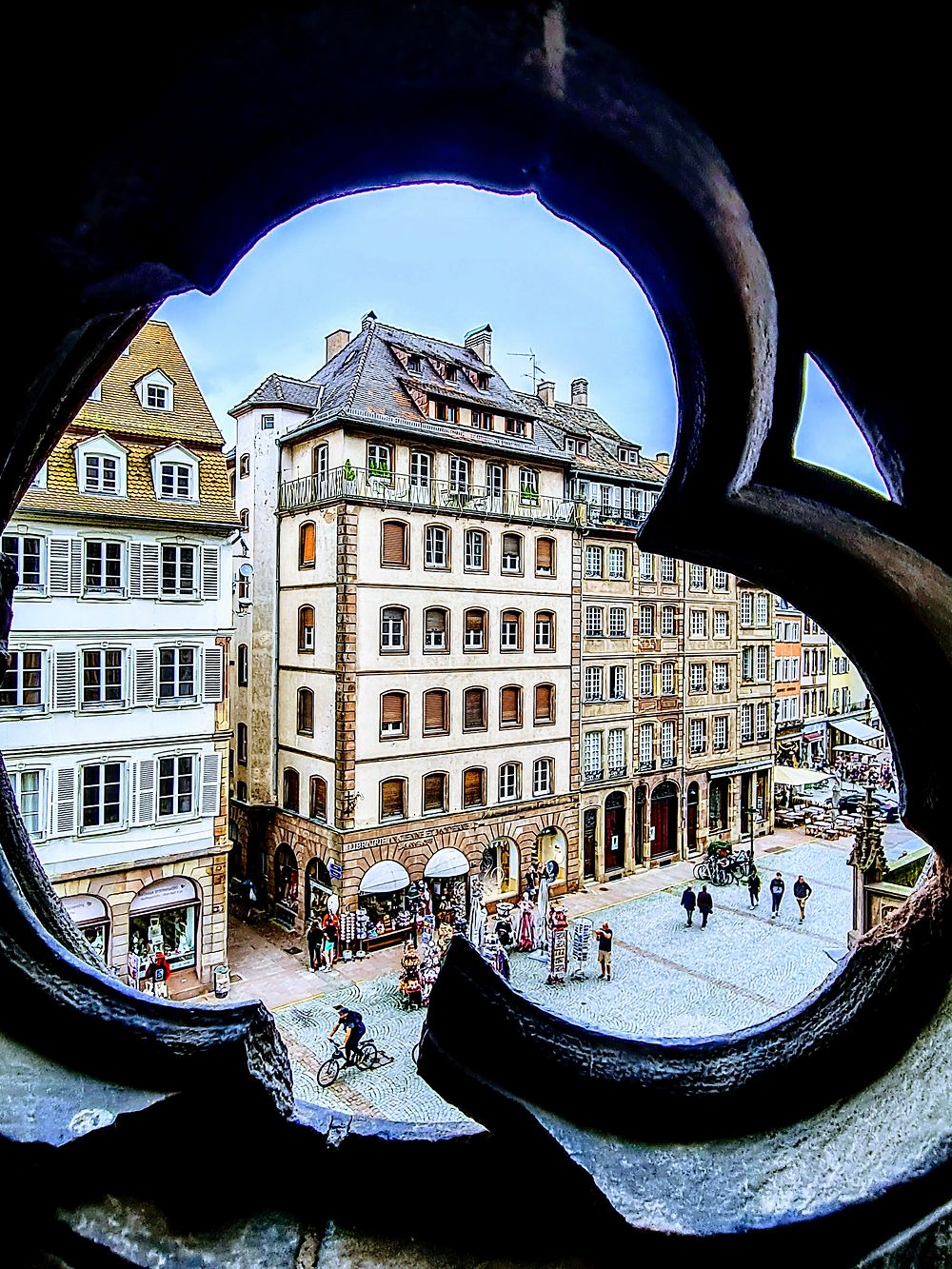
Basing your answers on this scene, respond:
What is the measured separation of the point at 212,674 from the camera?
59.0 ft

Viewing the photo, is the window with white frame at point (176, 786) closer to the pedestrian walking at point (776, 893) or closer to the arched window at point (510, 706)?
the arched window at point (510, 706)

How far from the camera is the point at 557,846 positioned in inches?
1019


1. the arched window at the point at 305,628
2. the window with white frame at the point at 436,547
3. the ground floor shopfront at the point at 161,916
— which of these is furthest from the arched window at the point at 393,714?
the ground floor shopfront at the point at 161,916

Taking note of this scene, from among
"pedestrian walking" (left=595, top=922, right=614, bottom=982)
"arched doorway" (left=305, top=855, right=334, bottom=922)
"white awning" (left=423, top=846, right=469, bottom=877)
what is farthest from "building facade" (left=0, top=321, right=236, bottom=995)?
"pedestrian walking" (left=595, top=922, right=614, bottom=982)

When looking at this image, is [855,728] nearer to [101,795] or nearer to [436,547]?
[436,547]

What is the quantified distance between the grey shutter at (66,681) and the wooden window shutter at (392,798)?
8.14 metres

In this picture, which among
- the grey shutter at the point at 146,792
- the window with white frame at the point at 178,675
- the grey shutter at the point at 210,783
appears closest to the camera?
the grey shutter at the point at 146,792

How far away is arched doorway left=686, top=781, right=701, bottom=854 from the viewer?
99.1ft

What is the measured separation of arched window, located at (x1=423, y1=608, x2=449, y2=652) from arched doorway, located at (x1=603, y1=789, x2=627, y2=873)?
27.1 feet

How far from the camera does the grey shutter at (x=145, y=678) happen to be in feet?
56.0

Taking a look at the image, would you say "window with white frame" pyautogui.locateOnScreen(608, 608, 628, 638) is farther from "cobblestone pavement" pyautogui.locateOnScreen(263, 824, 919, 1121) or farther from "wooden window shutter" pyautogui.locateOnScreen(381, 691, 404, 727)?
"wooden window shutter" pyautogui.locateOnScreen(381, 691, 404, 727)

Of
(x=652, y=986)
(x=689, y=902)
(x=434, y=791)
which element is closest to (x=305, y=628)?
(x=434, y=791)

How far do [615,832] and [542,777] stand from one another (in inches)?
157

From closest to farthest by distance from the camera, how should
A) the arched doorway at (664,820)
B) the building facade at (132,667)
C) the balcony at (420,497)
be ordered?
1. the building facade at (132,667)
2. the balcony at (420,497)
3. the arched doorway at (664,820)
